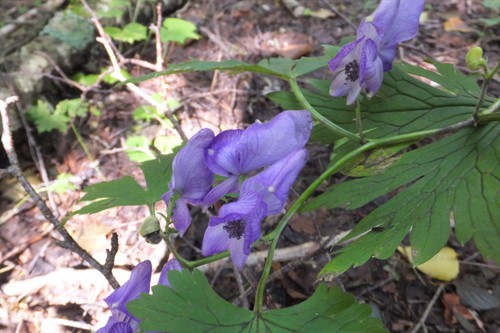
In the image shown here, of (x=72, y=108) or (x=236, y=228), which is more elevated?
(x=236, y=228)

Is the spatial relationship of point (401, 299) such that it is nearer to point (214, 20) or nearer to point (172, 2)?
point (214, 20)

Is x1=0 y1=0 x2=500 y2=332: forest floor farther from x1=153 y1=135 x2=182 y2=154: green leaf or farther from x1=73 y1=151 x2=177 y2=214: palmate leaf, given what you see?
x1=73 y1=151 x2=177 y2=214: palmate leaf

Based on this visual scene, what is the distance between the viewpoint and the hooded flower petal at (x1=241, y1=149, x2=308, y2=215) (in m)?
0.77

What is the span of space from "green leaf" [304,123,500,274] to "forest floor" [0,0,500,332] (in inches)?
20.2

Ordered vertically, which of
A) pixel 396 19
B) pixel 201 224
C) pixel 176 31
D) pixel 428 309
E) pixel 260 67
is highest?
pixel 396 19

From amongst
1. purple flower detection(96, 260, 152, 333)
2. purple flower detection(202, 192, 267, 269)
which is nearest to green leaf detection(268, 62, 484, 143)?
purple flower detection(202, 192, 267, 269)

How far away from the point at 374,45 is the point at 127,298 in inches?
30.7

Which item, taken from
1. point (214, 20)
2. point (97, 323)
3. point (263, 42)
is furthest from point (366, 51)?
point (214, 20)

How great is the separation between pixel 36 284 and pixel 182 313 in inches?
52.4

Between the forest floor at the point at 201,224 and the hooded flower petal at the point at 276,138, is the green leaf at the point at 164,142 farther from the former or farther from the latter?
the hooded flower petal at the point at 276,138

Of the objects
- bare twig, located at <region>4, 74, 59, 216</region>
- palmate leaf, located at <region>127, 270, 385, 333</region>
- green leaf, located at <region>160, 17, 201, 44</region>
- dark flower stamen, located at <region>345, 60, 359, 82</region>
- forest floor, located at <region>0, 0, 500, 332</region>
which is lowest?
forest floor, located at <region>0, 0, 500, 332</region>

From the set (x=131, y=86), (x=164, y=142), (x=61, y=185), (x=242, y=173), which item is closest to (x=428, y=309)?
(x=242, y=173)

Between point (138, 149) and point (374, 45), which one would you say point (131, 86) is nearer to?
point (138, 149)

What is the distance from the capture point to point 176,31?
316 cm
